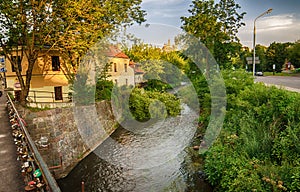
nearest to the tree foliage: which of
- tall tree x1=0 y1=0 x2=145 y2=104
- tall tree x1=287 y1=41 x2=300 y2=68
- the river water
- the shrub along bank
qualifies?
tall tree x1=0 y1=0 x2=145 y2=104

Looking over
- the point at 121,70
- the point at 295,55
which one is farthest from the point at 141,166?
the point at 295,55

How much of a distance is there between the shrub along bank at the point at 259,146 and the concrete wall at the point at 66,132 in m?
6.54

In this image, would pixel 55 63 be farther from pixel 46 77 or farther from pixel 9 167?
pixel 9 167

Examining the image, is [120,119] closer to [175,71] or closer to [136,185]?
[136,185]

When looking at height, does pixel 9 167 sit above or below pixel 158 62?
below

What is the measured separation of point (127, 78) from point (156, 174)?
22.5 m

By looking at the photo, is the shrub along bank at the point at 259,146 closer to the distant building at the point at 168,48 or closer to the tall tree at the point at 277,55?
the distant building at the point at 168,48

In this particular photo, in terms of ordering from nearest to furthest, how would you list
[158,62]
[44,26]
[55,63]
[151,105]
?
[44,26]
[55,63]
[151,105]
[158,62]

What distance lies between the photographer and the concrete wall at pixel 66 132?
10484mm

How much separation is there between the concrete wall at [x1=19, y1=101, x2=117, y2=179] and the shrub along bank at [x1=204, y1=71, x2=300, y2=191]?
6.54m

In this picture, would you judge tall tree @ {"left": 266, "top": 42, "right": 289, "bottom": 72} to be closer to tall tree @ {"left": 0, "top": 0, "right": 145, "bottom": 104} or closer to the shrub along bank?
the shrub along bank

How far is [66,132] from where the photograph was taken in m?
12.2

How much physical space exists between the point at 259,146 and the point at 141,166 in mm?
5369

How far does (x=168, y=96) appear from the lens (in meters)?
24.8
